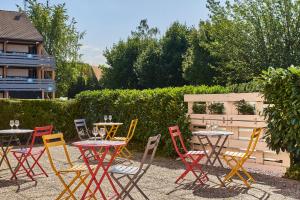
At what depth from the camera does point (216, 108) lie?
9992 millimetres

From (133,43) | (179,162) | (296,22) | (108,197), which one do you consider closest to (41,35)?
(133,43)

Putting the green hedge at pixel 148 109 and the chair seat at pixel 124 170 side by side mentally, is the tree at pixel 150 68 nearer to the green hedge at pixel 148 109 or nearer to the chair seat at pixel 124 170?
the green hedge at pixel 148 109

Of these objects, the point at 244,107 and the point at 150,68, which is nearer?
the point at 244,107

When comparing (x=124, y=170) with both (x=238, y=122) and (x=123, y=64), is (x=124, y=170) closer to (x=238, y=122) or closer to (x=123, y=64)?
(x=238, y=122)

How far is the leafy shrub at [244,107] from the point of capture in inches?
360

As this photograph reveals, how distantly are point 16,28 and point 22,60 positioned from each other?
2.95 metres

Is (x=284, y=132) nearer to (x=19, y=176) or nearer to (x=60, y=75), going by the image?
(x=19, y=176)

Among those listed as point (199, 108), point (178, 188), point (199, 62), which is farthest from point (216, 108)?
point (199, 62)

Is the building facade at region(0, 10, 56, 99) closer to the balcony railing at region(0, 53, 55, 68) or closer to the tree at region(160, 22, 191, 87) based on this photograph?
the balcony railing at region(0, 53, 55, 68)

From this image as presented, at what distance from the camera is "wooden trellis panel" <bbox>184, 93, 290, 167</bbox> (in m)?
8.73

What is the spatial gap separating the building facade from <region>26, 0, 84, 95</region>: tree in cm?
167

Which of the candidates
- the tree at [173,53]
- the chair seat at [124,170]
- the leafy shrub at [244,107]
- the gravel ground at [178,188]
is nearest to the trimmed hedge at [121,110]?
the leafy shrub at [244,107]

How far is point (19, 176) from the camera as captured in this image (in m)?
8.30

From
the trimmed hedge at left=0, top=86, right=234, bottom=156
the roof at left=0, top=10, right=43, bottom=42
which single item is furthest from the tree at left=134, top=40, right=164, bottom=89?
the trimmed hedge at left=0, top=86, right=234, bottom=156
